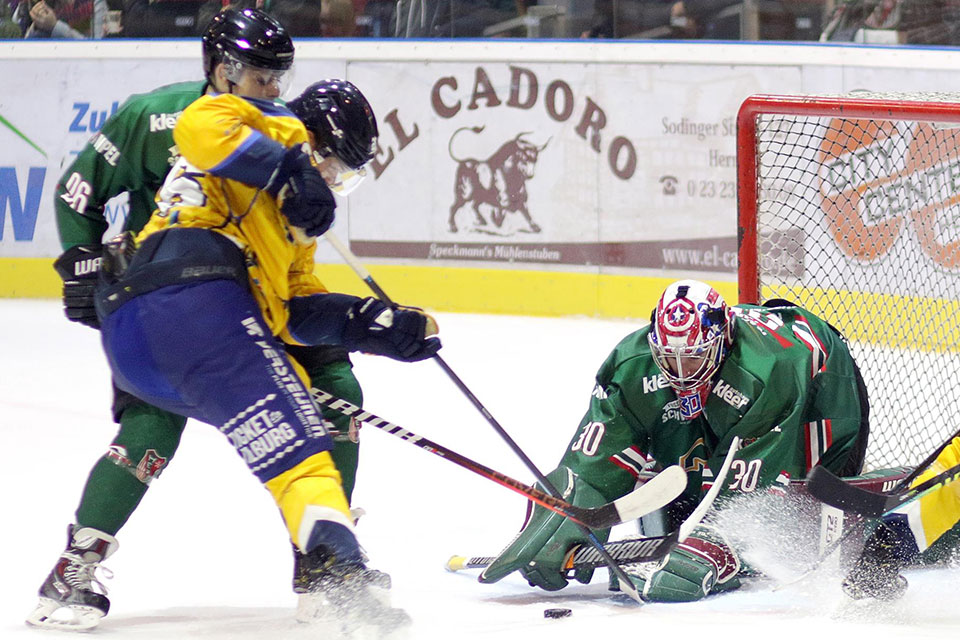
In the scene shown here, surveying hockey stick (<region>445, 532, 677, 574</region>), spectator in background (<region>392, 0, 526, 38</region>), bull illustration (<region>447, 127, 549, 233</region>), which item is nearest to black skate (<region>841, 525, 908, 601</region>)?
hockey stick (<region>445, 532, 677, 574</region>)

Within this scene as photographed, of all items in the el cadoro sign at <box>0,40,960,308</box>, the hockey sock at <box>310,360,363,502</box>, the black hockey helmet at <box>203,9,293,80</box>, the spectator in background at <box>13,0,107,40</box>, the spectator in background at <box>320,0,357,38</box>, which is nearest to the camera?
the black hockey helmet at <box>203,9,293,80</box>

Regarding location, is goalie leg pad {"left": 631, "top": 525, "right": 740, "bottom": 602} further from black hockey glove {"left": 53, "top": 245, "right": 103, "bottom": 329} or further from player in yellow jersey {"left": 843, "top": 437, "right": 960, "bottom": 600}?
black hockey glove {"left": 53, "top": 245, "right": 103, "bottom": 329}

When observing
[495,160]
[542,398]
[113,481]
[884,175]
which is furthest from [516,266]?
[113,481]

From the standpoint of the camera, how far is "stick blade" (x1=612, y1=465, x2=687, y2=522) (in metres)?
2.96

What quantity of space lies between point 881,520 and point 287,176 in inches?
56.2

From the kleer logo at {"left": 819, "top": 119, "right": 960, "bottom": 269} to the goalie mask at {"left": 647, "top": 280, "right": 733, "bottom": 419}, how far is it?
1743mm

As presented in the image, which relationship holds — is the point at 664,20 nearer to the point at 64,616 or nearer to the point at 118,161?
the point at 118,161

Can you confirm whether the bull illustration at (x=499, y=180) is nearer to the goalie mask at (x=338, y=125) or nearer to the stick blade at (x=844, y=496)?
the stick blade at (x=844, y=496)

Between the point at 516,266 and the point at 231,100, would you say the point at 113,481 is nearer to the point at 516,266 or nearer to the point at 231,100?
the point at 231,100

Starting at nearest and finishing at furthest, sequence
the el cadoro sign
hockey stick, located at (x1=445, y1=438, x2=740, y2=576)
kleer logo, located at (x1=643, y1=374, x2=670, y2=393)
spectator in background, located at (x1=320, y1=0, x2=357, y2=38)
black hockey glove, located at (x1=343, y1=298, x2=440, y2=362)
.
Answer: black hockey glove, located at (x1=343, y1=298, x2=440, y2=362) < hockey stick, located at (x1=445, y1=438, x2=740, y2=576) < kleer logo, located at (x1=643, y1=374, x2=670, y2=393) < the el cadoro sign < spectator in background, located at (x1=320, y1=0, x2=357, y2=38)

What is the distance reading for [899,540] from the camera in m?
2.92

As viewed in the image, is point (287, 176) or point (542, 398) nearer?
point (287, 176)

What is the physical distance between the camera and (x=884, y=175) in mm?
4840

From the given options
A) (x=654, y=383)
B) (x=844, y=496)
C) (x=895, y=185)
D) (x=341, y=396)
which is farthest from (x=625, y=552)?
(x=895, y=185)
